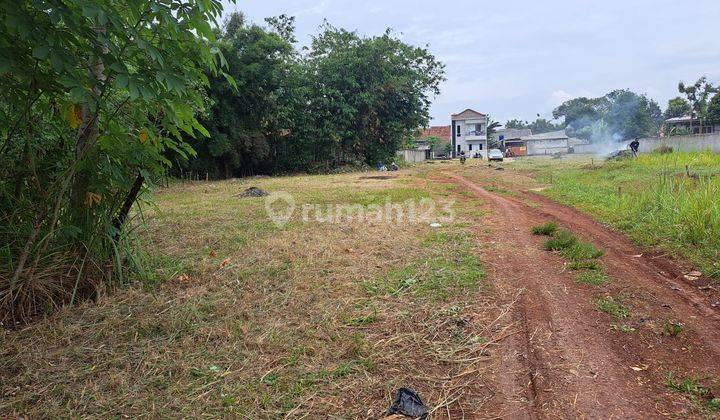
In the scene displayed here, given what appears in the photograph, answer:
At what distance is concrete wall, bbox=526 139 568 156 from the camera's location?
1951 inches

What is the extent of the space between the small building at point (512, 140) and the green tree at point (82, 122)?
4640cm

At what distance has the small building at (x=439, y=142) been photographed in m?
47.6

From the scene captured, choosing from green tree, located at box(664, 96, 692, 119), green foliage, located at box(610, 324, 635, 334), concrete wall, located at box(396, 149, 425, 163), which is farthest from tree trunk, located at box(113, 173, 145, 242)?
green tree, located at box(664, 96, 692, 119)

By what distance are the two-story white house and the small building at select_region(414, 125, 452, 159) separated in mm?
1604

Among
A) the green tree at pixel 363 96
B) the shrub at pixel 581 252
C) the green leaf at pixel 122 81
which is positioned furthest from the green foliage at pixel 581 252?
the green tree at pixel 363 96

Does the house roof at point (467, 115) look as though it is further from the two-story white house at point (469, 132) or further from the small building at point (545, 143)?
the small building at point (545, 143)

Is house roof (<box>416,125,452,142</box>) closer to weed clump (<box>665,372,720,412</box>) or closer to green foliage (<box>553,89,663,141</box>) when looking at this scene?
green foliage (<box>553,89,663,141</box>)

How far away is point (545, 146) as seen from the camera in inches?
2058

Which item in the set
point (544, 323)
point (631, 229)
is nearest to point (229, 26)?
point (631, 229)

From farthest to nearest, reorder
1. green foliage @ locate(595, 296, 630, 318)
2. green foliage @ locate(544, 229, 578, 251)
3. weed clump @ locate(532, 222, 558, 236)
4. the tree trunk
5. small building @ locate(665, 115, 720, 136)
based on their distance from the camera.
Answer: small building @ locate(665, 115, 720, 136) < weed clump @ locate(532, 222, 558, 236) < green foliage @ locate(544, 229, 578, 251) < the tree trunk < green foliage @ locate(595, 296, 630, 318)

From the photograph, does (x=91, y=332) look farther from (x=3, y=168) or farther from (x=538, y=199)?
(x=538, y=199)

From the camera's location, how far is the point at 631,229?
5355 mm

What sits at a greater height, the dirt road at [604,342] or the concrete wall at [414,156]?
the concrete wall at [414,156]

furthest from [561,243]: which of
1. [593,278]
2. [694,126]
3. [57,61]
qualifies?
[694,126]
